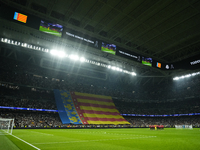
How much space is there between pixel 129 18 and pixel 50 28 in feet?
40.2

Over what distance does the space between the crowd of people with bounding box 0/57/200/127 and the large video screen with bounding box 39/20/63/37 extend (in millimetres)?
21399

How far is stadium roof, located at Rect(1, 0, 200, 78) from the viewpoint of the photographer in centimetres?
2047

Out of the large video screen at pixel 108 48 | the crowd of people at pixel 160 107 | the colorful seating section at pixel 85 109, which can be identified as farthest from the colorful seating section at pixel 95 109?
the large video screen at pixel 108 48

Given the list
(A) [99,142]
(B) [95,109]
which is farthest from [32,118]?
(A) [99,142]

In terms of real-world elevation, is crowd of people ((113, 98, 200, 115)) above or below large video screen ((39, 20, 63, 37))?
below

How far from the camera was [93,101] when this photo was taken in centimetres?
4681

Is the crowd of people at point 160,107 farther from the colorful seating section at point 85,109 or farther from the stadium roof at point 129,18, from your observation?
the stadium roof at point 129,18

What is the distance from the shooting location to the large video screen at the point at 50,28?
20.2m

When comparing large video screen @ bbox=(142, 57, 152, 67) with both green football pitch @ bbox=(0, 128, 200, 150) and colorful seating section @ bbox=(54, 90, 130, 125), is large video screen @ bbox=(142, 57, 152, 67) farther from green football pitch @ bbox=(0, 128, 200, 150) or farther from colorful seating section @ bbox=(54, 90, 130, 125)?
colorful seating section @ bbox=(54, 90, 130, 125)

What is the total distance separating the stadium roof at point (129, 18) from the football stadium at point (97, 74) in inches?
5.8

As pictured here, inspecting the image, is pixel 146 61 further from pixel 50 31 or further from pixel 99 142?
pixel 99 142

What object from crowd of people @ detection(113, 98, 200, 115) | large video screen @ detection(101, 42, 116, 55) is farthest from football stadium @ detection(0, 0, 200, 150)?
crowd of people @ detection(113, 98, 200, 115)

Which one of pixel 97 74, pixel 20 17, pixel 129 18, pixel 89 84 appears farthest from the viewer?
pixel 97 74

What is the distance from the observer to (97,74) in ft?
179
